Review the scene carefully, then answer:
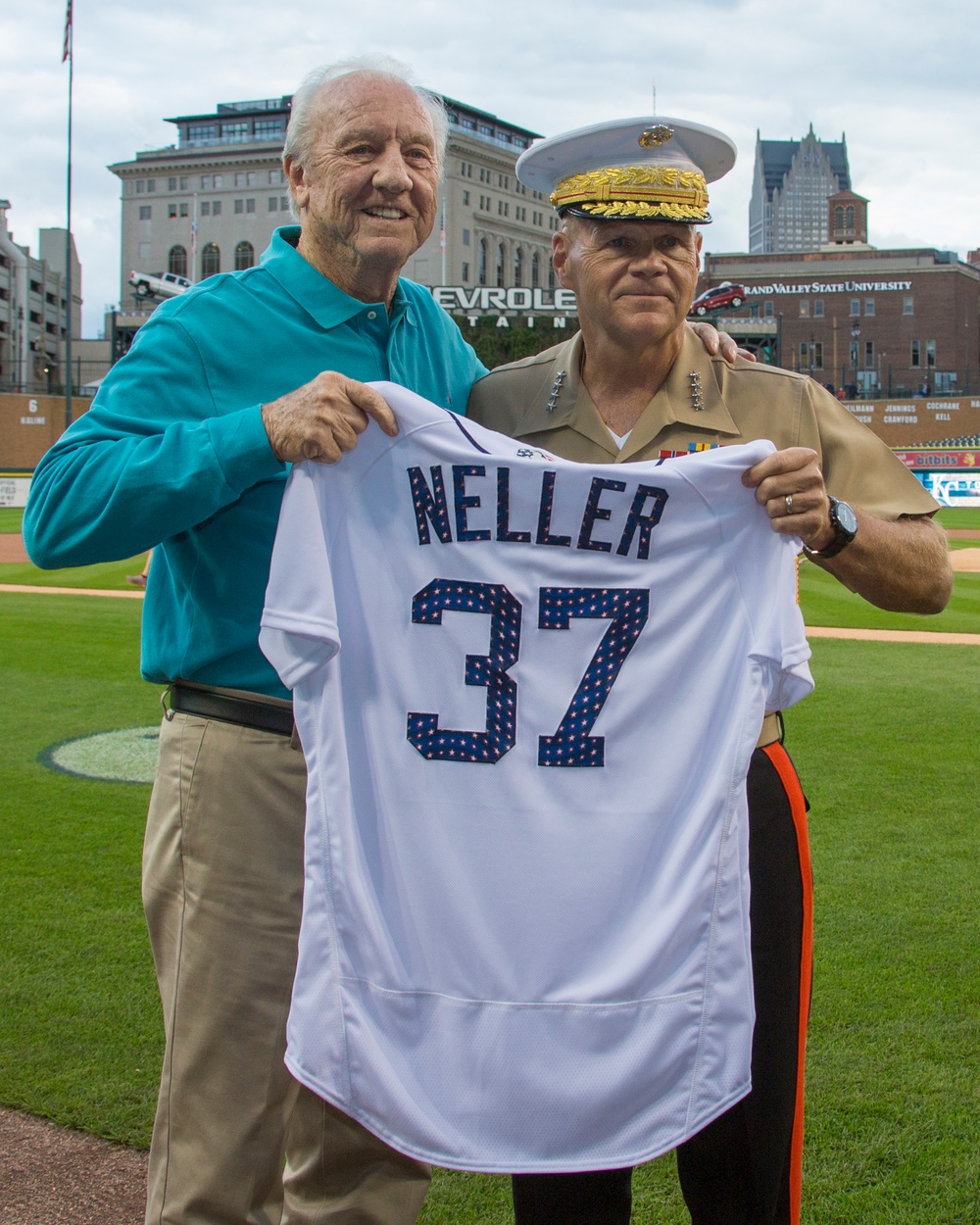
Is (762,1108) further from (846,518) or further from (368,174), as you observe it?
(368,174)

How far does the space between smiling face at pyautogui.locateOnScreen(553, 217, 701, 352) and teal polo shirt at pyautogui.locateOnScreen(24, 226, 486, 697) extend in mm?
434

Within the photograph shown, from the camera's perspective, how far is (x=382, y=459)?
221 cm

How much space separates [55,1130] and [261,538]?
198 cm

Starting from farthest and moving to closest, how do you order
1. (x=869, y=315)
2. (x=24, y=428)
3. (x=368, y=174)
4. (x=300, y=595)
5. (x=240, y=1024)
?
1. (x=869, y=315)
2. (x=24, y=428)
3. (x=368, y=174)
4. (x=240, y=1024)
5. (x=300, y=595)

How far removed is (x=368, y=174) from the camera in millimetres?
2465

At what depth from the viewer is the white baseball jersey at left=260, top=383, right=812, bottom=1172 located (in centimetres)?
209

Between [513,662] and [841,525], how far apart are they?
26.4 inches

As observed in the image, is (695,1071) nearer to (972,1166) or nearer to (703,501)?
(703,501)

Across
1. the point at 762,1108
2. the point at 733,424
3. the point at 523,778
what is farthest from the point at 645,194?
the point at 762,1108

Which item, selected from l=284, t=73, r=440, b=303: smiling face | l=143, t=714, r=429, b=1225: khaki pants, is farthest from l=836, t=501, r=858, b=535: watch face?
l=143, t=714, r=429, b=1225: khaki pants

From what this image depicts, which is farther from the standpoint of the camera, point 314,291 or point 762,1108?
point 314,291

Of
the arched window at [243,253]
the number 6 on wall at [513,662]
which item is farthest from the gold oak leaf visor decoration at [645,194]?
A: the arched window at [243,253]

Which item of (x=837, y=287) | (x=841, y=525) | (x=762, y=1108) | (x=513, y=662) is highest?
(x=837, y=287)

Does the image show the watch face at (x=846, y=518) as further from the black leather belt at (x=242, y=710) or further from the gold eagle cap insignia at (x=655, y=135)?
the black leather belt at (x=242, y=710)
